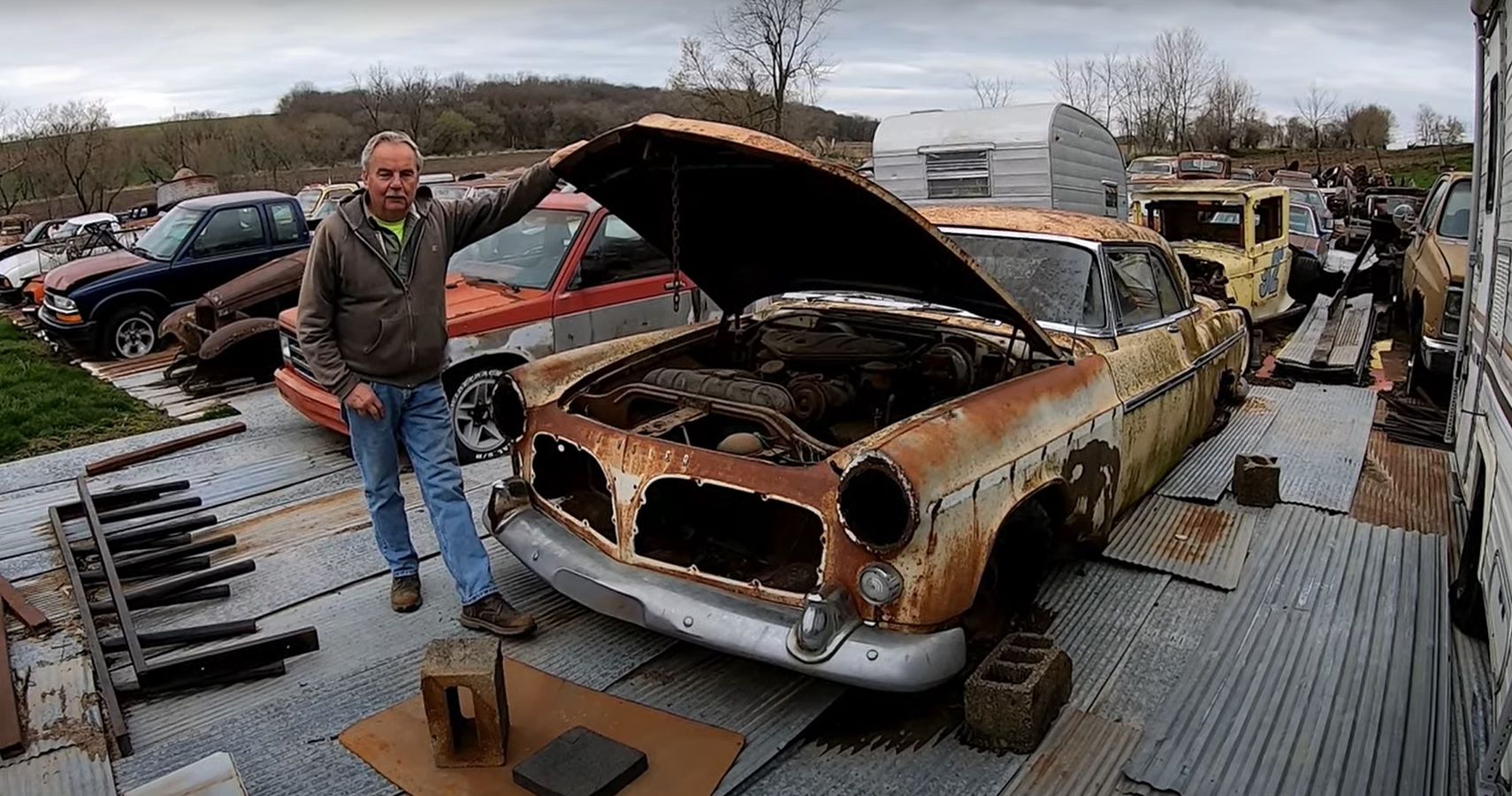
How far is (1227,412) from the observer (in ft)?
22.0

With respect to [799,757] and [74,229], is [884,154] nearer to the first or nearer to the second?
[799,757]

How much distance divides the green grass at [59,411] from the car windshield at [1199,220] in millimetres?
9352

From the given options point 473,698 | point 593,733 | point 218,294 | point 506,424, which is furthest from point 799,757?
point 218,294

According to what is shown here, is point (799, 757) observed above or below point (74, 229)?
below

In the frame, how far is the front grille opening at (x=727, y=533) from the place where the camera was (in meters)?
3.76

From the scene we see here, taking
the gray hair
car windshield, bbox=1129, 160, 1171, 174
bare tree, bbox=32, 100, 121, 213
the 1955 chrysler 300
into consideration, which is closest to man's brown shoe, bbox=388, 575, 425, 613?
the 1955 chrysler 300

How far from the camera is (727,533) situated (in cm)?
397

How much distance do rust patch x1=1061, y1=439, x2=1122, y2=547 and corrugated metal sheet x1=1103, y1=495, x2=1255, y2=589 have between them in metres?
0.39

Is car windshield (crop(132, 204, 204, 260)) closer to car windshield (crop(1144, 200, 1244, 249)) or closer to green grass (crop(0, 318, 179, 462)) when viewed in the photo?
green grass (crop(0, 318, 179, 462))

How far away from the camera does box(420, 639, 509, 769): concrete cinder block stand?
3057mm

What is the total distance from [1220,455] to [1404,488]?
3.08ft

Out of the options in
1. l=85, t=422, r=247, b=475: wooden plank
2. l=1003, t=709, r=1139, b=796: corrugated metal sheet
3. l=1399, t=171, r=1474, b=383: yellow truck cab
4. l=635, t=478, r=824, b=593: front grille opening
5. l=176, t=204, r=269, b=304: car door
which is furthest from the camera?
l=176, t=204, r=269, b=304: car door

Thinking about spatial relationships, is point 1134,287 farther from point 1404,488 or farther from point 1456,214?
point 1456,214

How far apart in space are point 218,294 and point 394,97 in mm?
49126
